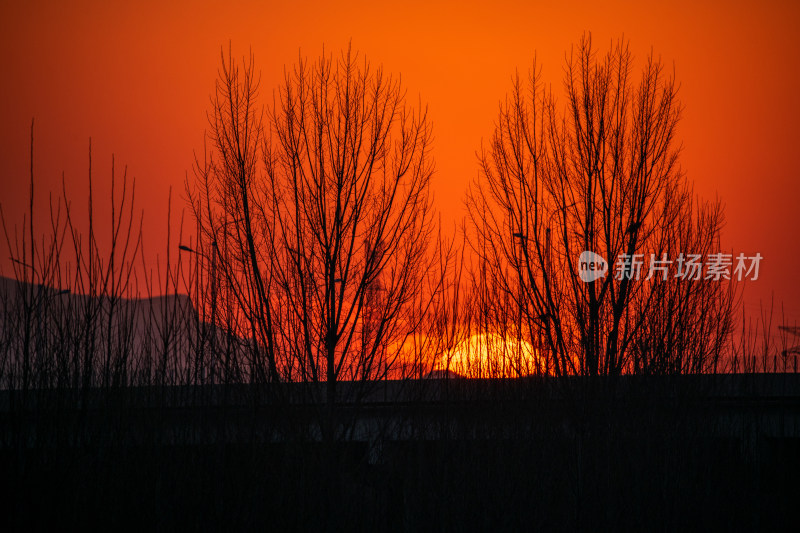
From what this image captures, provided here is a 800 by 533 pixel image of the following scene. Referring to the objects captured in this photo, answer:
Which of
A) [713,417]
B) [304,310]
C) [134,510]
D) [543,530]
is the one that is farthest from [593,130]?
[134,510]

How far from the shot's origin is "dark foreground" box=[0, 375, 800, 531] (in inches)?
175

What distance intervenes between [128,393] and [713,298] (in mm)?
6308

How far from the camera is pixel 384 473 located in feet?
18.7

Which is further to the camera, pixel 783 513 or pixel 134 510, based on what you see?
pixel 783 513

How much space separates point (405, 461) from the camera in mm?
5523

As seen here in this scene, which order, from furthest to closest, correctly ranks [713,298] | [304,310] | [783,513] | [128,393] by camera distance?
[713,298] → [304,310] → [783,513] → [128,393]

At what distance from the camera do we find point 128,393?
16.8 ft

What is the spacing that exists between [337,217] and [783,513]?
16.2 ft

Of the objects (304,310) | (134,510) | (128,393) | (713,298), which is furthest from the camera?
(713,298)

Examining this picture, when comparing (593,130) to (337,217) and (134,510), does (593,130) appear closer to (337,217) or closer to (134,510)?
(337,217)

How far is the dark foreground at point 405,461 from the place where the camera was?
14.6ft

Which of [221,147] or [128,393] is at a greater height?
[221,147]

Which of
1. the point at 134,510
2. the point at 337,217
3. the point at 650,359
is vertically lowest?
the point at 134,510

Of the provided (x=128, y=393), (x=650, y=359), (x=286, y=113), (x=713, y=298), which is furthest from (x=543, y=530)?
(x=286, y=113)
